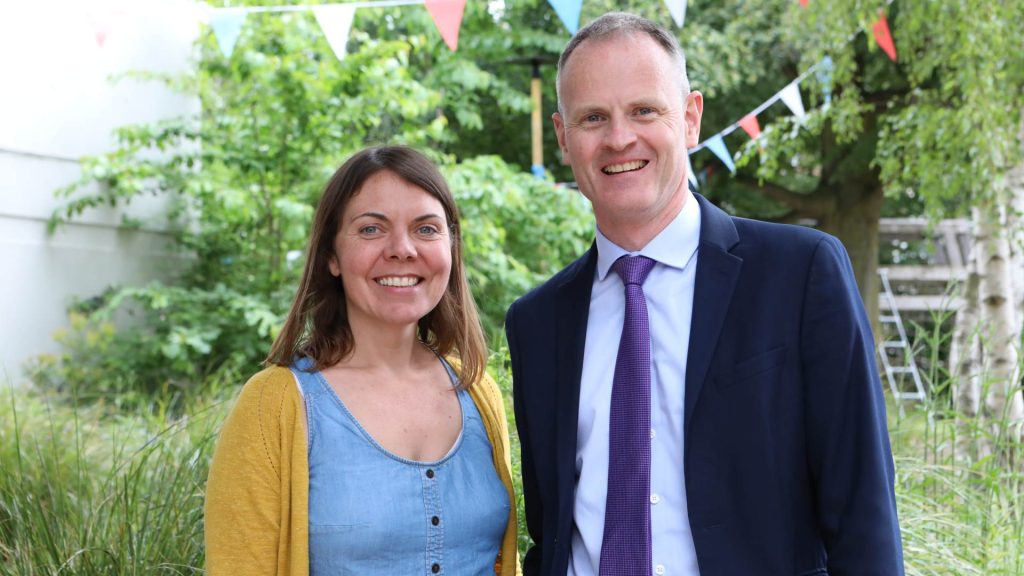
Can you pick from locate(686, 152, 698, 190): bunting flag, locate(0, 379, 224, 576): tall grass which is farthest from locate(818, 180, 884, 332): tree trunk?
locate(0, 379, 224, 576): tall grass

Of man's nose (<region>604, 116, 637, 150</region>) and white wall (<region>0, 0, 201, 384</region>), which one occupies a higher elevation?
white wall (<region>0, 0, 201, 384</region>)

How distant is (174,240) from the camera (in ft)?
29.7

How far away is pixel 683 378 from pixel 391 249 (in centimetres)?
73

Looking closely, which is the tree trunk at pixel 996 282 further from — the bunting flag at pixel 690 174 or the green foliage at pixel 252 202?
the green foliage at pixel 252 202

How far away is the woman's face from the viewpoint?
7.86 feet

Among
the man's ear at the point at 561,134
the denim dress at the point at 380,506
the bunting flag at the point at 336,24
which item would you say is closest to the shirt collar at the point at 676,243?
the man's ear at the point at 561,134

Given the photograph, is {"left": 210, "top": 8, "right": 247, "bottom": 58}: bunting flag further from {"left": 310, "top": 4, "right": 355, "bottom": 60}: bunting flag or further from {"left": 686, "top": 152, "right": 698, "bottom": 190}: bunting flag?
{"left": 686, "top": 152, "right": 698, "bottom": 190}: bunting flag

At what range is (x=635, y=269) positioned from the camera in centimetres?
216

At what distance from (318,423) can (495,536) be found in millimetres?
497

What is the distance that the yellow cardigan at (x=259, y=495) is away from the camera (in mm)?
2174

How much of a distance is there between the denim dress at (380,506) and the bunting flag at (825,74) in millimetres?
6569

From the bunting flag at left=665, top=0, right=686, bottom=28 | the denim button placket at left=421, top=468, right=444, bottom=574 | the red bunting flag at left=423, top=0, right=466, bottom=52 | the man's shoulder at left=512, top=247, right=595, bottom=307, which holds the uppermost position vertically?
the red bunting flag at left=423, top=0, right=466, bottom=52

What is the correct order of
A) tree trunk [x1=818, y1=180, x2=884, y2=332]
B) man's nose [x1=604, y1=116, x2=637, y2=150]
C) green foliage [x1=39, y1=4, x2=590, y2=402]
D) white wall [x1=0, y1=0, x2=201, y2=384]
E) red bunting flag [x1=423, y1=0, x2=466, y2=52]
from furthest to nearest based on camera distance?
1. tree trunk [x1=818, y1=180, x2=884, y2=332]
2. green foliage [x1=39, y1=4, x2=590, y2=402]
3. white wall [x1=0, y1=0, x2=201, y2=384]
4. red bunting flag [x1=423, y1=0, x2=466, y2=52]
5. man's nose [x1=604, y1=116, x2=637, y2=150]

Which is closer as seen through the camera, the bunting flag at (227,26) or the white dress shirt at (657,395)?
the white dress shirt at (657,395)
